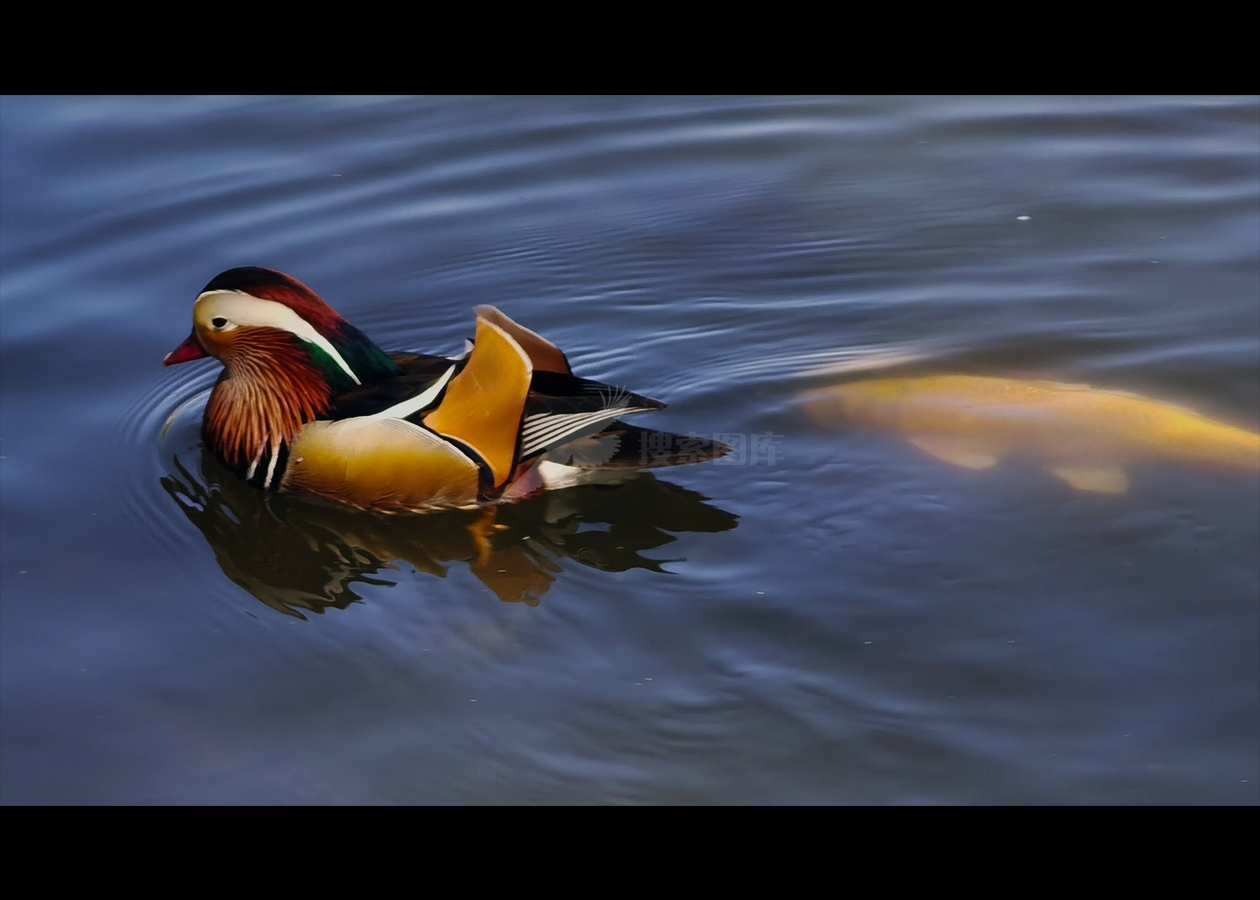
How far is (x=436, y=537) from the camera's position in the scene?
534 centimetres

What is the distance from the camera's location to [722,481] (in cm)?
559

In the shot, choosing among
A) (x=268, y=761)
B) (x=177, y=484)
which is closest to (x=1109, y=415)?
(x=268, y=761)

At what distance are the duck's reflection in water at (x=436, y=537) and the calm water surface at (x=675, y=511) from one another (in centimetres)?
2

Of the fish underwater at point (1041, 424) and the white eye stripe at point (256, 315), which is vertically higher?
the white eye stripe at point (256, 315)

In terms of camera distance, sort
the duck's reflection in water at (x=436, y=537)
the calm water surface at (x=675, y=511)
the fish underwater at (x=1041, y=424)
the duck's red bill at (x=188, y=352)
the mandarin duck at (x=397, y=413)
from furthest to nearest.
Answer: the duck's red bill at (x=188, y=352) → the fish underwater at (x=1041, y=424) → the mandarin duck at (x=397, y=413) → the duck's reflection in water at (x=436, y=537) → the calm water surface at (x=675, y=511)

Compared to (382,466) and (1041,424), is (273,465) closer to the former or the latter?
(382,466)

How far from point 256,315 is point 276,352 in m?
0.17

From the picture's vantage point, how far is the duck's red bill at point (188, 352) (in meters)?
5.71

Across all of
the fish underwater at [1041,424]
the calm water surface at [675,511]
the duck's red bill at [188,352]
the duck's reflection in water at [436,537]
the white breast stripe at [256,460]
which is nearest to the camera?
the calm water surface at [675,511]

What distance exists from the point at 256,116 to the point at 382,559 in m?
5.50

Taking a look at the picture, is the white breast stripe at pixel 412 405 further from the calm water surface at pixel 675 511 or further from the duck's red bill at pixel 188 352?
the duck's red bill at pixel 188 352

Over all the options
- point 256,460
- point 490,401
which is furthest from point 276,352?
point 490,401

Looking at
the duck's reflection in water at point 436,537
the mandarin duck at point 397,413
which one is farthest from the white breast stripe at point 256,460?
the duck's reflection in water at point 436,537

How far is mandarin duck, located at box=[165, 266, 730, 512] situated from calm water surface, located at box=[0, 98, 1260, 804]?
180mm
